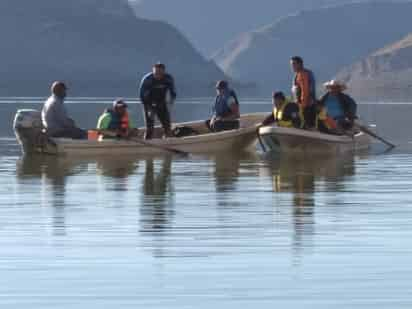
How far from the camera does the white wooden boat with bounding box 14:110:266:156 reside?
31.2 meters

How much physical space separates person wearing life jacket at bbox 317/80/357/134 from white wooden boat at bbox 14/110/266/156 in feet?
5.31

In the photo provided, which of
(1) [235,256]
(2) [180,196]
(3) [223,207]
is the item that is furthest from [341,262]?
(2) [180,196]

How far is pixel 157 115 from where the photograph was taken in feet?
109

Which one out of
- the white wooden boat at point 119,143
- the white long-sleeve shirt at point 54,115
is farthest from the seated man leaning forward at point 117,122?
the white long-sleeve shirt at point 54,115

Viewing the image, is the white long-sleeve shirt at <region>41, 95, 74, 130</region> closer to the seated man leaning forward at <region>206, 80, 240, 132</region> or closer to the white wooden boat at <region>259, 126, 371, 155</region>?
the seated man leaning forward at <region>206, 80, 240, 132</region>

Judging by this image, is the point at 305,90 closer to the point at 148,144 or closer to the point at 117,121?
the point at 148,144

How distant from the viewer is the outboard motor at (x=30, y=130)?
103 feet

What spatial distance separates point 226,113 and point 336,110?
7.85 feet

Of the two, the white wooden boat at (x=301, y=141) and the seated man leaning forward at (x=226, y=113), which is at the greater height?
the seated man leaning forward at (x=226, y=113)

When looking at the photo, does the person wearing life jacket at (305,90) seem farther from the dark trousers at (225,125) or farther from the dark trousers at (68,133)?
the dark trousers at (68,133)

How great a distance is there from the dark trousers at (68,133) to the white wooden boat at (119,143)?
0.16 m

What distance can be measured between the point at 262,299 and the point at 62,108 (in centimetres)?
1984

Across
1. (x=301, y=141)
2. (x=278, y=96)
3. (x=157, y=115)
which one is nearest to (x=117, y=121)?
(x=157, y=115)

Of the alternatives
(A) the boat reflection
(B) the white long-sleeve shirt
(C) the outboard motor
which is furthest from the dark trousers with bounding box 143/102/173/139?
(A) the boat reflection
